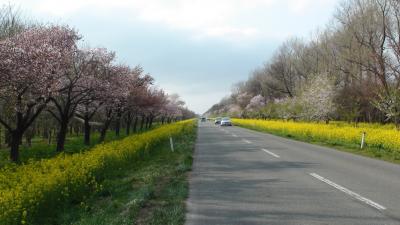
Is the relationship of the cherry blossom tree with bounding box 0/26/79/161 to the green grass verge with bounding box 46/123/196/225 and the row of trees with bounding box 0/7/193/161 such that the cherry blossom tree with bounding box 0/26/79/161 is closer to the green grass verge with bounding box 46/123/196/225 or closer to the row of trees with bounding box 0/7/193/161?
the row of trees with bounding box 0/7/193/161

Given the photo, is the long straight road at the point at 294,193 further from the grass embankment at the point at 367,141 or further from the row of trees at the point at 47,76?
the row of trees at the point at 47,76

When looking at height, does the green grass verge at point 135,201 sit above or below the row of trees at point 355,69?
below

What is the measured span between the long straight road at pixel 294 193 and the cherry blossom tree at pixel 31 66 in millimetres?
6748

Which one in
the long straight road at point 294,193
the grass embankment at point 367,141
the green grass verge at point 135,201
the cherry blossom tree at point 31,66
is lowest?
the green grass verge at point 135,201

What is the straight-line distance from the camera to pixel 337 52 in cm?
5662

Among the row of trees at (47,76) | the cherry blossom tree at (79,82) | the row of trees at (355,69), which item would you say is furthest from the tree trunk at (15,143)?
the row of trees at (355,69)

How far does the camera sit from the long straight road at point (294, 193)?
6.82 m

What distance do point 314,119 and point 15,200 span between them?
158ft

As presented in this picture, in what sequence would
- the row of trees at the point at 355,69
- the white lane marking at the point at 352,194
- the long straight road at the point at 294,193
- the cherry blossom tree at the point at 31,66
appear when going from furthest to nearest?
the row of trees at the point at 355,69, the cherry blossom tree at the point at 31,66, the white lane marking at the point at 352,194, the long straight road at the point at 294,193

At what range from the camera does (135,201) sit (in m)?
8.27

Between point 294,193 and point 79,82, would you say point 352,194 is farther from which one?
point 79,82

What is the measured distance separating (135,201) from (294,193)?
Result: 3.39m

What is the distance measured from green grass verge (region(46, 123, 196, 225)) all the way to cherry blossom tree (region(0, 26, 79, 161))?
15.5 feet

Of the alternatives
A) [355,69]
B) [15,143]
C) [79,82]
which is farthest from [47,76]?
[355,69]
